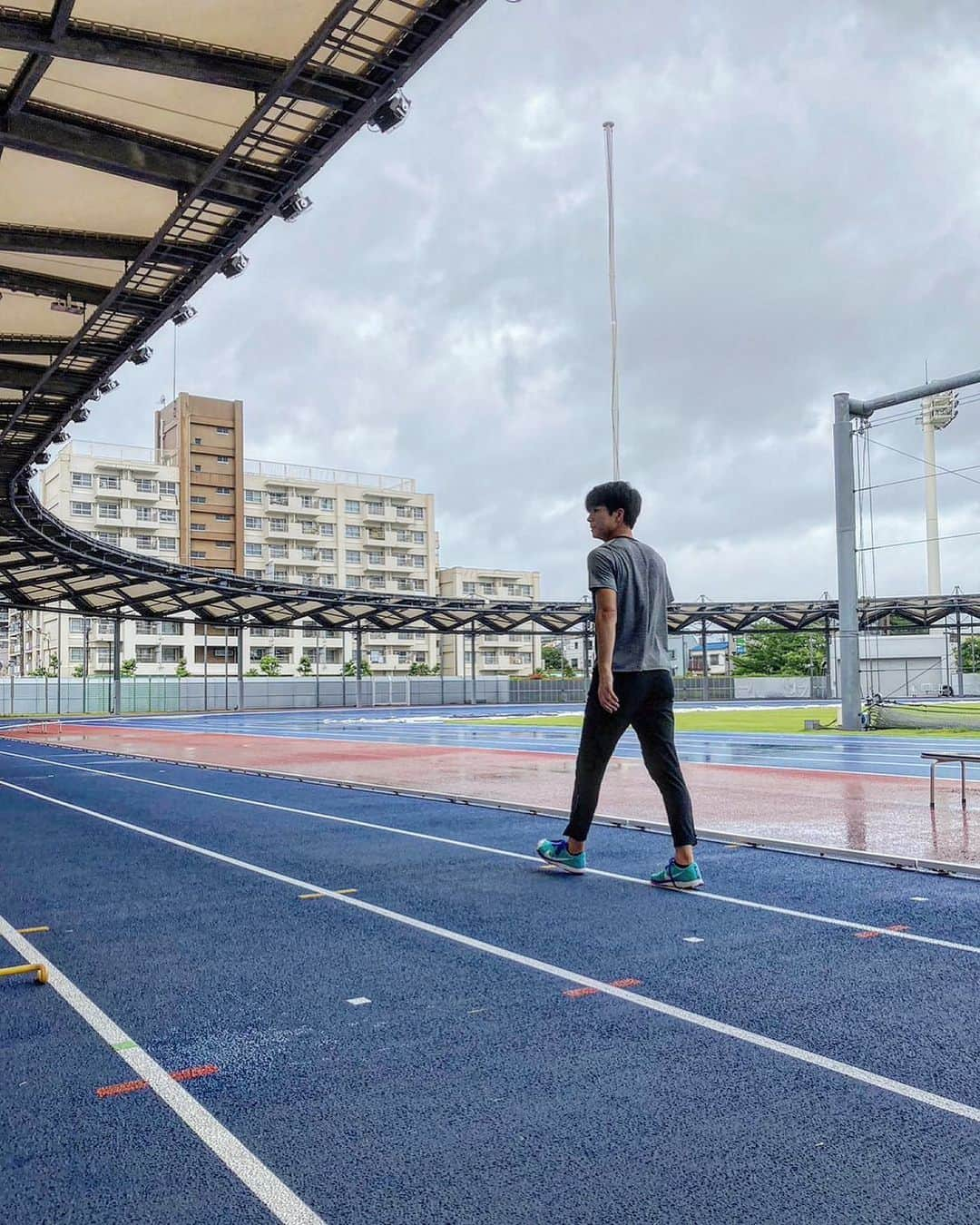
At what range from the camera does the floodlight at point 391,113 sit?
9.80 m

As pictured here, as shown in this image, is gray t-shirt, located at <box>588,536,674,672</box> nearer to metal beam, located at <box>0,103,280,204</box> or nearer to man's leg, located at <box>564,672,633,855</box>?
man's leg, located at <box>564,672,633,855</box>

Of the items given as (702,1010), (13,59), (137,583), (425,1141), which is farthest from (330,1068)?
(137,583)

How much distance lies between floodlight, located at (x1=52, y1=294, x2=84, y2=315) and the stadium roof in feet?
0.14

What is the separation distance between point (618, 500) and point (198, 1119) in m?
4.26

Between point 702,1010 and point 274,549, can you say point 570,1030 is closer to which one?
point 702,1010

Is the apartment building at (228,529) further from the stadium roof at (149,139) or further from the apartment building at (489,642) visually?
the stadium roof at (149,139)

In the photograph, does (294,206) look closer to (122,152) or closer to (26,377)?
(122,152)

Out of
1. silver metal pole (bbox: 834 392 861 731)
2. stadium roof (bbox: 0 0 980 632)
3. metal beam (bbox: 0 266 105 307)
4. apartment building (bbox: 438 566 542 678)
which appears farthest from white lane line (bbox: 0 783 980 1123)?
apartment building (bbox: 438 566 542 678)

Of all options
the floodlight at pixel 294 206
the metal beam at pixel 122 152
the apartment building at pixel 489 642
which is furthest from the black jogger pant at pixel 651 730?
the apartment building at pixel 489 642

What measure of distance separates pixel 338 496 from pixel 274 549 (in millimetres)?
8780

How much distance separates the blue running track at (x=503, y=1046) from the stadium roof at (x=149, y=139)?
6792 mm

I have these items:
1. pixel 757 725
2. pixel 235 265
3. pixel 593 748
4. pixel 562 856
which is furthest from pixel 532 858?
pixel 757 725

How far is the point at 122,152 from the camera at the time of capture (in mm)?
10578

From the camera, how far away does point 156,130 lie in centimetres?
1060
